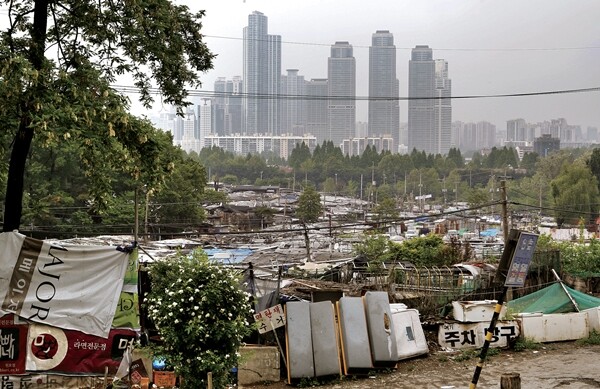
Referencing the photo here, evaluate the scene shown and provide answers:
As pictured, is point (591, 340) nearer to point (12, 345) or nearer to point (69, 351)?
point (69, 351)

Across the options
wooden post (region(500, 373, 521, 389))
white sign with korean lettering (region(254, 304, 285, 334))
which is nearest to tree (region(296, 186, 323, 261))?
white sign with korean lettering (region(254, 304, 285, 334))

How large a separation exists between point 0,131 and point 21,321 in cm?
285

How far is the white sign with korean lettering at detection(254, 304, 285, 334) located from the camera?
39.4 ft

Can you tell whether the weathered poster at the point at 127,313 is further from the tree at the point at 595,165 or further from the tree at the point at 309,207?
the tree at the point at 595,165

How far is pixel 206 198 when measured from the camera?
174 ft

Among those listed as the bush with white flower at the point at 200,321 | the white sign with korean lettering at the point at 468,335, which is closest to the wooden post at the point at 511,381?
the bush with white flower at the point at 200,321

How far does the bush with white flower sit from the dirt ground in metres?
3.19

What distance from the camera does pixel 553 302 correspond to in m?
15.2

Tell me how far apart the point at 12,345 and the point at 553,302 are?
36.0 ft

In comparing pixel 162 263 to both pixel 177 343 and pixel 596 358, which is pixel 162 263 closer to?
pixel 177 343

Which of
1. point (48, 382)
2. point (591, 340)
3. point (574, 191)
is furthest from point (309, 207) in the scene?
point (48, 382)

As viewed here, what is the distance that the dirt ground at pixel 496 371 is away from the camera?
11.7 meters

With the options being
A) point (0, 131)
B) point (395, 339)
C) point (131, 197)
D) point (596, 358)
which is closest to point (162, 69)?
point (0, 131)

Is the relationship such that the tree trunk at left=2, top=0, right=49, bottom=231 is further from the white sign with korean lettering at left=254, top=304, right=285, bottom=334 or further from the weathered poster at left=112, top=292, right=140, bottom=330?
the white sign with korean lettering at left=254, top=304, right=285, bottom=334
